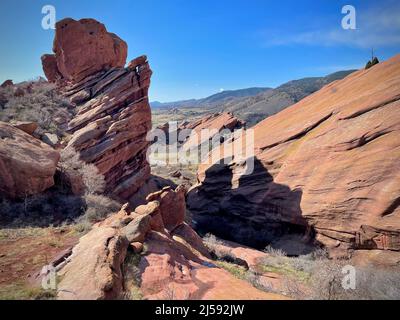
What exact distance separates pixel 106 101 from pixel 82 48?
728cm

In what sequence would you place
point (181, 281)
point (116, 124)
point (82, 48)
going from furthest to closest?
point (82, 48) → point (116, 124) → point (181, 281)

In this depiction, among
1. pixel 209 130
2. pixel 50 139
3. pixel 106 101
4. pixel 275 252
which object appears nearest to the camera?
pixel 275 252

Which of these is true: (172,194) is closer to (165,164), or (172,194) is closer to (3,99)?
(3,99)

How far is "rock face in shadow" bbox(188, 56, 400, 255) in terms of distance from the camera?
502 inches

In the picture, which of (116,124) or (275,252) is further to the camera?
(116,124)

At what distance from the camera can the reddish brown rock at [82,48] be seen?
90.5 feet

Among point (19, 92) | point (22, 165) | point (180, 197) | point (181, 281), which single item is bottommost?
point (181, 281)

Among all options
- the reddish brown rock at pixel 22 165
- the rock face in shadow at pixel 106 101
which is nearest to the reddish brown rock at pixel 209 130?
the rock face in shadow at pixel 106 101

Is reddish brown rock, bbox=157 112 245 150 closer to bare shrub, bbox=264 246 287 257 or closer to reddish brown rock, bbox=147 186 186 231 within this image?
bare shrub, bbox=264 246 287 257

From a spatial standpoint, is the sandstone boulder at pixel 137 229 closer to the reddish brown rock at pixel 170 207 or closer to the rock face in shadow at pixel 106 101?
the reddish brown rock at pixel 170 207

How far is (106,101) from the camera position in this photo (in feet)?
81.8

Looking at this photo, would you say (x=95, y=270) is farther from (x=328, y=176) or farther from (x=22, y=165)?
(x=328, y=176)

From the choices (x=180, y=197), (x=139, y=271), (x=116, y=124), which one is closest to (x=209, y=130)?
(x=116, y=124)

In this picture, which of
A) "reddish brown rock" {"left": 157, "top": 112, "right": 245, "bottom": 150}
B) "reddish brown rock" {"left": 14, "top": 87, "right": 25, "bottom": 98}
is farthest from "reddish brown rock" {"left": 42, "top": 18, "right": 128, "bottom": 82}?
"reddish brown rock" {"left": 157, "top": 112, "right": 245, "bottom": 150}
